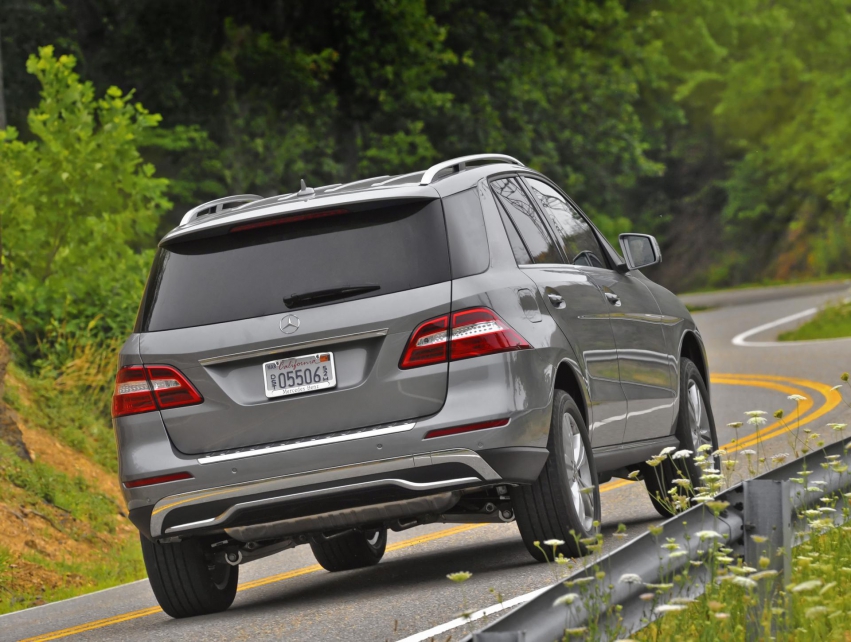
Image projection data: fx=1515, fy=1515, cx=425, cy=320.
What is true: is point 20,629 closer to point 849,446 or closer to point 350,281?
point 350,281

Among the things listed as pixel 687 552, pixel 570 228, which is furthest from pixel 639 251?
pixel 687 552

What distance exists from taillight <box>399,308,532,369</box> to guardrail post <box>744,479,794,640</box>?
190 centimetres

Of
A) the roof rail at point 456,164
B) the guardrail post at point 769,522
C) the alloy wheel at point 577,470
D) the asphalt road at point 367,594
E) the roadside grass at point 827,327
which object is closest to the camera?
the guardrail post at point 769,522

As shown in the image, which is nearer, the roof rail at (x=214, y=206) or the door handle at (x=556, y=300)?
the door handle at (x=556, y=300)

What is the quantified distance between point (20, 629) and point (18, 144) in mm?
9746

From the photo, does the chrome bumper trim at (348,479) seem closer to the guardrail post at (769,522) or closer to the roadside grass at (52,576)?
the guardrail post at (769,522)

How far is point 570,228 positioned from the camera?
328 inches

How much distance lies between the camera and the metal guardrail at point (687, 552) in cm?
378

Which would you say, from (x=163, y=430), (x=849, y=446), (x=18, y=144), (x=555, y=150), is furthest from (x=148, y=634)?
(x=555, y=150)

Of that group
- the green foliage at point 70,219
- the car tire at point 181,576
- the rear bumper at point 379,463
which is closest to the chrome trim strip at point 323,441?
the rear bumper at point 379,463

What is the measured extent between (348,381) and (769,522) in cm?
225

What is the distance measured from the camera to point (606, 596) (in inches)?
161

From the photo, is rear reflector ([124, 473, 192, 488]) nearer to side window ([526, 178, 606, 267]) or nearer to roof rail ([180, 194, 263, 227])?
roof rail ([180, 194, 263, 227])

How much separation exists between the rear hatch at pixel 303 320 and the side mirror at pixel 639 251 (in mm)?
2278
